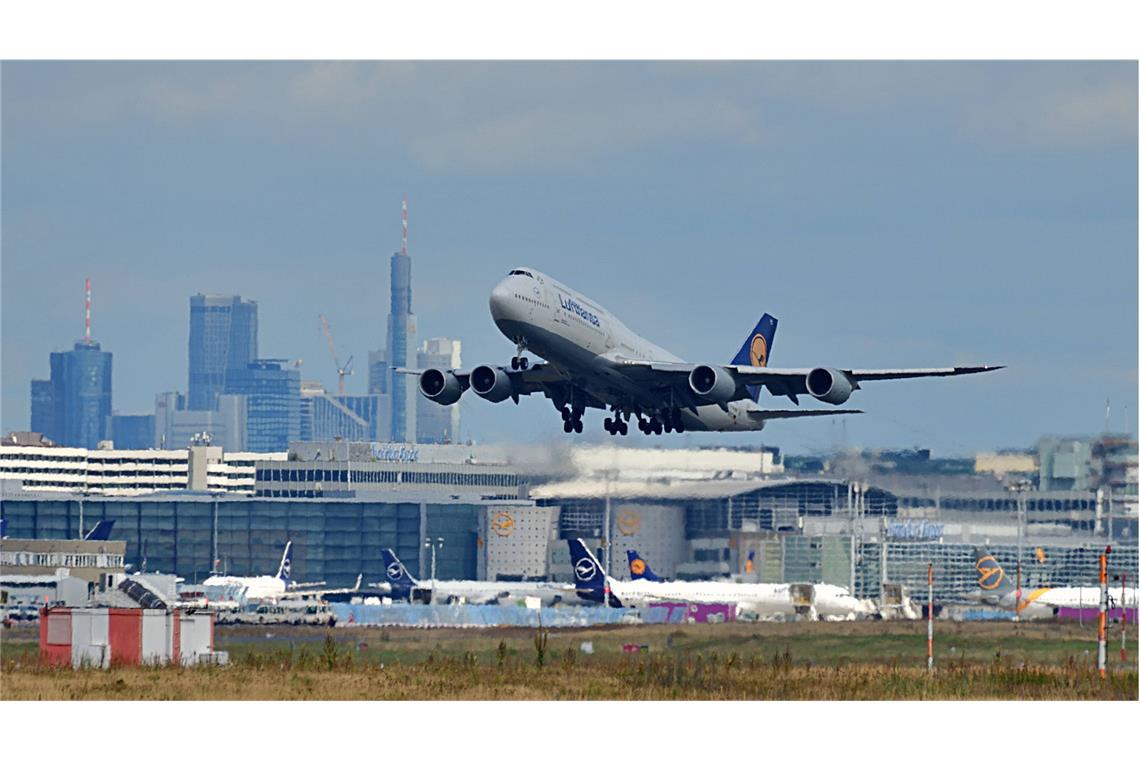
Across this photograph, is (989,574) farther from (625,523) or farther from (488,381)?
(488,381)

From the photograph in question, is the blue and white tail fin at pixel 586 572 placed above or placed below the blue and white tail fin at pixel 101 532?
below

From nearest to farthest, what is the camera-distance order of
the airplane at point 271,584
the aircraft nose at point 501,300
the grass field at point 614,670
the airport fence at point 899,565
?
the grass field at point 614,670
the aircraft nose at point 501,300
the airport fence at point 899,565
the airplane at point 271,584

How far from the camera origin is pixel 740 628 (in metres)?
77.6

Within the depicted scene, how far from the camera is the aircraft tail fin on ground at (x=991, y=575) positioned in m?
92.6

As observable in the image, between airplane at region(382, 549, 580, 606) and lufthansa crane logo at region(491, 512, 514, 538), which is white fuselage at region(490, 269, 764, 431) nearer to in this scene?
airplane at region(382, 549, 580, 606)

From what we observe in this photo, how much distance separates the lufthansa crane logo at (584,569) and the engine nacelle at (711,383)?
3558 centimetres

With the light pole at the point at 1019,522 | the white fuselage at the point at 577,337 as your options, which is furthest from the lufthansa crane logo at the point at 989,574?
the white fuselage at the point at 577,337

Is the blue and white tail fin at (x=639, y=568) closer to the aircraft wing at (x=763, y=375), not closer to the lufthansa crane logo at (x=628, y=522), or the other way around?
the lufthansa crane logo at (x=628, y=522)

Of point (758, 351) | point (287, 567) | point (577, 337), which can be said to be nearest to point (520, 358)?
point (577, 337)

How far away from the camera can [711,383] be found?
63.0 metres

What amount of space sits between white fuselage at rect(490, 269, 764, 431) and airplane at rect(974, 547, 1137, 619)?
27.5 meters

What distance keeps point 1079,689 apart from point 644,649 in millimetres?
17930

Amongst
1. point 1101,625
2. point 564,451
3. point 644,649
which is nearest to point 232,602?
point 564,451

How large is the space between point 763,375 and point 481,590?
47.1m
